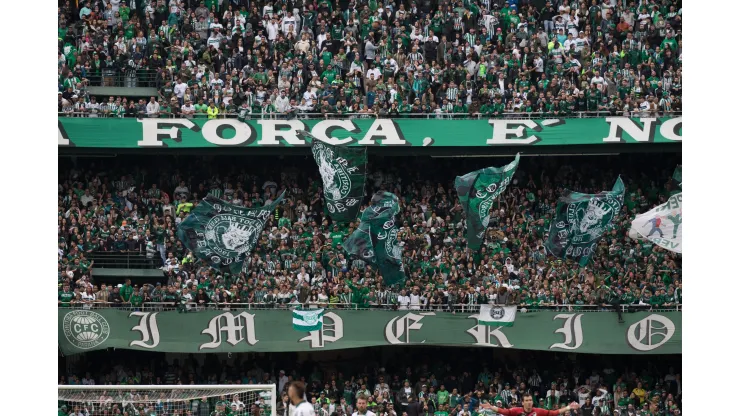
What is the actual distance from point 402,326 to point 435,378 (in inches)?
54.3

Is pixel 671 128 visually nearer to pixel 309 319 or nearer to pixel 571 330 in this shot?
pixel 571 330

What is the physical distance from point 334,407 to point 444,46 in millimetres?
9704

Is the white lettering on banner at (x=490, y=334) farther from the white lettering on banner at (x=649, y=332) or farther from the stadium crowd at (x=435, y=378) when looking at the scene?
the white lettering on banner at (x=649, y=332)

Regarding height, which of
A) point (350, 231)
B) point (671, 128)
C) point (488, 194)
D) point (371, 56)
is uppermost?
point (371, 56)

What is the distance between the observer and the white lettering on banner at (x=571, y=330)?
28.0 m

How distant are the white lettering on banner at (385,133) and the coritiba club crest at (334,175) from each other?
2.57 meters

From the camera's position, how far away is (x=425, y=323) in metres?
28.1

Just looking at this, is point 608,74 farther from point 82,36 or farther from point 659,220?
point 82,36

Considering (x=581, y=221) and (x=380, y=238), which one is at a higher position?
(x=581, y=221)

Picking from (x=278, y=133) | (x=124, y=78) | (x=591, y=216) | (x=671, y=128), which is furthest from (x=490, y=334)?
(x=124, y=78)

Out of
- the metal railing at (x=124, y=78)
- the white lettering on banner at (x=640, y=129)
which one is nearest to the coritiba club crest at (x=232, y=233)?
the metal railing at (x=124, y=78)

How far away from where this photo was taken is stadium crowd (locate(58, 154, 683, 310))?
92.7 feet

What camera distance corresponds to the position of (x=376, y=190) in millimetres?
31844

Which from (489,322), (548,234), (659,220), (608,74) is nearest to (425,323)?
(489,322)
